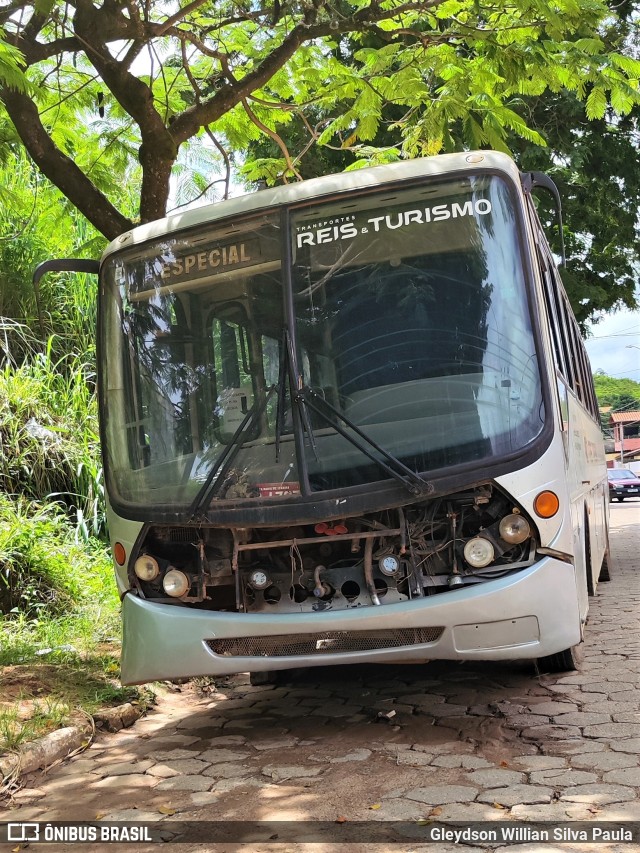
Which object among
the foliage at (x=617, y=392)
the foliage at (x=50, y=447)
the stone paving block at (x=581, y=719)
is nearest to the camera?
the stone paving block at (x=581, y=719)

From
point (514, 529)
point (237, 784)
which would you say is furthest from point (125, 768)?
point (514, 529)

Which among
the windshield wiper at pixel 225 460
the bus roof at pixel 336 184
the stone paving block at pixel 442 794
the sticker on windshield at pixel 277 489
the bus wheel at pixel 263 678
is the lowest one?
the stone paving block at pixel 442 794

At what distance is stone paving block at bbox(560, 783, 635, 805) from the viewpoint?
3.68m

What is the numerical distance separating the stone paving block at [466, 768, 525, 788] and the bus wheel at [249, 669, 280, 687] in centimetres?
247

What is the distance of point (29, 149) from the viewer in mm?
7246

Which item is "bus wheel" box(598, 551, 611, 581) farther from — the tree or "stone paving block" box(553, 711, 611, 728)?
"stone paving block" box(553, 711, 611, 728)

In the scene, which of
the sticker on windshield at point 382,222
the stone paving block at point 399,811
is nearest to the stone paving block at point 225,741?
the stone paving block at point 399,811

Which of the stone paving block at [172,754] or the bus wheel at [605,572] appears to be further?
the bus wheel at [605,572]

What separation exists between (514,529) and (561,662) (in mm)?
1624

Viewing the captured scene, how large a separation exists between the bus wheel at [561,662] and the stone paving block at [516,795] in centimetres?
190

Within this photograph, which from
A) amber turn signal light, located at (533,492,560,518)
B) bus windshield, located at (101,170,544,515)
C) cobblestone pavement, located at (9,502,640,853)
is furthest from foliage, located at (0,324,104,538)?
amber turn signal light, located at (533,492,560,518)

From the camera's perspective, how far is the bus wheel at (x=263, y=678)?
639 cm

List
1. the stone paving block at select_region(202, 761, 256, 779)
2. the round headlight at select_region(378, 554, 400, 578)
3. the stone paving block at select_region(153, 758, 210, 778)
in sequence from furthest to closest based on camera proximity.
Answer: the round headlight at select_region(378, 554, 400, 578), the stone paving block at select_region(153, 758, 210, 778), the stone paving block at select_region(202, 761, 256, 779)

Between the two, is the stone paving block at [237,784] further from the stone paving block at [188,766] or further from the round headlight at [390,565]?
the round headlight at [390,565]
